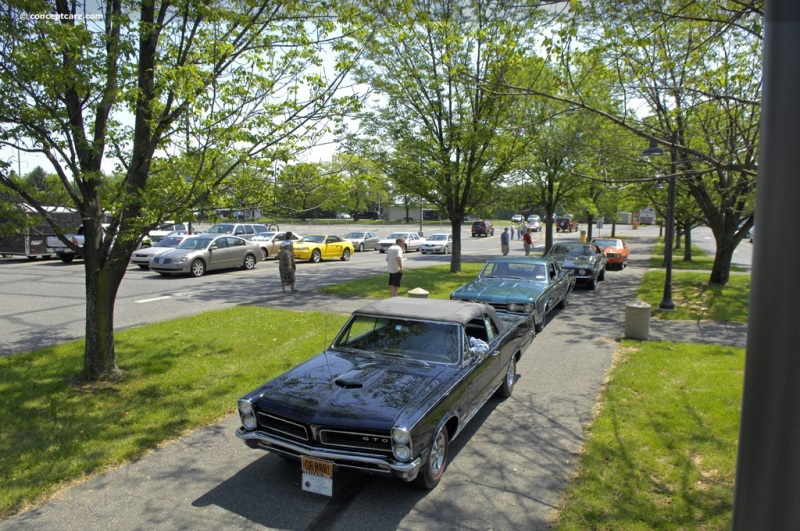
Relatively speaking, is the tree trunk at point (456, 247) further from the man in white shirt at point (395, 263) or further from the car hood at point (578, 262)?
the man in white shirt at point (395, 263)

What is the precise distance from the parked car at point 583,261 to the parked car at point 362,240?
18333 mm

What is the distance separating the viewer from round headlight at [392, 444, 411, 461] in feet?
14.0

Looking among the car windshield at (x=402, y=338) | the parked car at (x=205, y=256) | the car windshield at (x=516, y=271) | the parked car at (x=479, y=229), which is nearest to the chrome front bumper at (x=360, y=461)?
the car windshield at (x=402, y=338)

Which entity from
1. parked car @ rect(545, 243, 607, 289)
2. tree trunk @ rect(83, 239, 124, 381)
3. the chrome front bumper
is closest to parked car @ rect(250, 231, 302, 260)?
parked car @ rect(545, 243, 607, 289)

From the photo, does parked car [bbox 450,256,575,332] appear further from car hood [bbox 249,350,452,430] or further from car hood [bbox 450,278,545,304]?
car hood [bbox 249,350,452,430]

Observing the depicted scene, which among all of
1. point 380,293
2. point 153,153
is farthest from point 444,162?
point 153,153

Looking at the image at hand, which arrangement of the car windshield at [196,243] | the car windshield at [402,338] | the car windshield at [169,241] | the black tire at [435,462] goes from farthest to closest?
the car windshield at [169,241] < the car windshield at [196,243] < the car windshield at [402,338] < the black tire at [435,462]

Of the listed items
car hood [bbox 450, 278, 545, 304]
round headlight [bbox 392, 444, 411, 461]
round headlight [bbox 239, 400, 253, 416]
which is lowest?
round headlight [bbox 392, 444, 411, 461]

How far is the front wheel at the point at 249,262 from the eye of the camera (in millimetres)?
22453

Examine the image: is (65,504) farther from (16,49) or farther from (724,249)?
(724,249)

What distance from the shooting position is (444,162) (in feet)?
62.6

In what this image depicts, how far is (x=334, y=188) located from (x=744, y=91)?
892cm

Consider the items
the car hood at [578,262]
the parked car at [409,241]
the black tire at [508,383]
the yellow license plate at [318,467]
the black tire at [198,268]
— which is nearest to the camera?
the yellow license plate at [318,467]

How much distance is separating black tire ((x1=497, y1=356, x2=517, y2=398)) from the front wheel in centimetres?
1689
